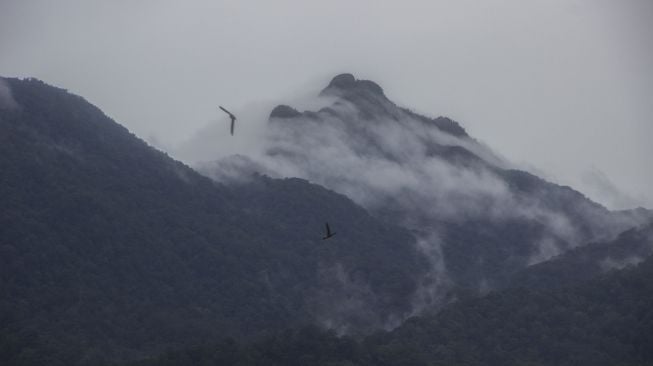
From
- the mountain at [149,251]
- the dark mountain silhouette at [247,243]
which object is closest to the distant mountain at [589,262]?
the dark mountain silhouette at [247,243]

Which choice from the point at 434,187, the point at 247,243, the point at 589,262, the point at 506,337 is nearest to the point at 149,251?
the point at 247,243

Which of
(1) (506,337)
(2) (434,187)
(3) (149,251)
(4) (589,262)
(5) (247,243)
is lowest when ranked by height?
(1) (506,337)

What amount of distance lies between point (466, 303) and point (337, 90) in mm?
79093

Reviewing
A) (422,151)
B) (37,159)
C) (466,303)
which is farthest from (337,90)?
(466,303)

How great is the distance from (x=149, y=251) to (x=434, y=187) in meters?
59.3

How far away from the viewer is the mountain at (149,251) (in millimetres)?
117688

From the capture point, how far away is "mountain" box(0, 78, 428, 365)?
386ft

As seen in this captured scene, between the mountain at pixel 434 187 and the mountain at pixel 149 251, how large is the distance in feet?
24.9

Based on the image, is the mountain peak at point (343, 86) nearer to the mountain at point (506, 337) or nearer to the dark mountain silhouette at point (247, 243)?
the dark mountain silhouette at point (247, 243)

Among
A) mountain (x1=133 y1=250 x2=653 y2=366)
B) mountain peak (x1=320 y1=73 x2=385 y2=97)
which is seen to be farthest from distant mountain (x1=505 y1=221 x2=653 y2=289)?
mountain peak (x1=320 y1=73 x2=385 y2=97)

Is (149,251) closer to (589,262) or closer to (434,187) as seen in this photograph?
(589,262)

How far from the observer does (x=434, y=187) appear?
7200 inches

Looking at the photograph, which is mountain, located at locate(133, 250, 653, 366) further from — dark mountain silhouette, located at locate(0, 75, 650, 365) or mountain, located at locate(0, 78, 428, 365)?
mountain, located at locate(0, 78, 428, 365)

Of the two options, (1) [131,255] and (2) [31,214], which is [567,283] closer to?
(1) [131,255]
